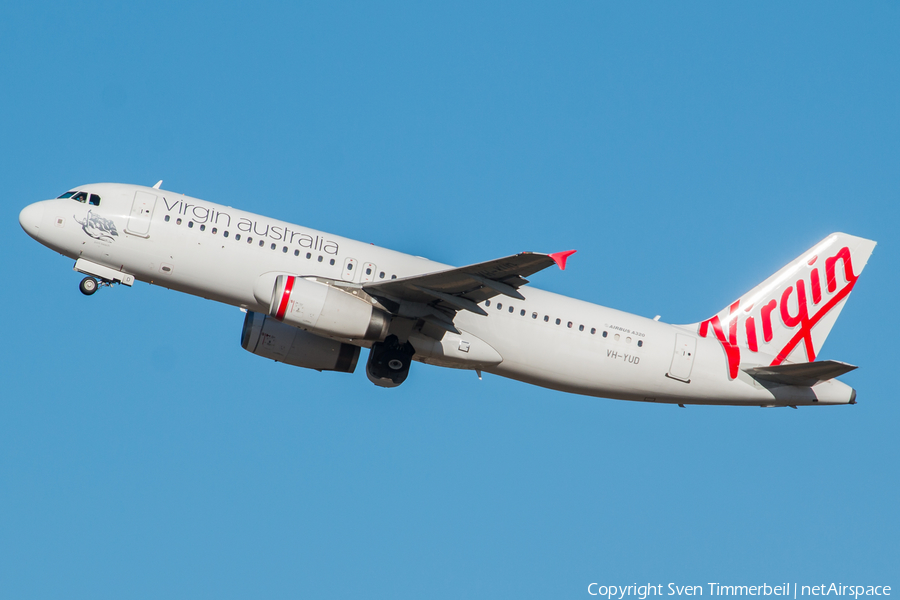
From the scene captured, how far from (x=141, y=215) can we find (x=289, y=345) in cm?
655

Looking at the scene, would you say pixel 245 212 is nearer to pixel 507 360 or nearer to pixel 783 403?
pixel 507 360

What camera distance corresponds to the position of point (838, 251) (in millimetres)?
35219

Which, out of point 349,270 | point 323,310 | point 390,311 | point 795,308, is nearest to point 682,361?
point 795,308

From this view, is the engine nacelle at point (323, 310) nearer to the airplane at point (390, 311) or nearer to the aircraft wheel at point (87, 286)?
the airplane at point (390, 311)

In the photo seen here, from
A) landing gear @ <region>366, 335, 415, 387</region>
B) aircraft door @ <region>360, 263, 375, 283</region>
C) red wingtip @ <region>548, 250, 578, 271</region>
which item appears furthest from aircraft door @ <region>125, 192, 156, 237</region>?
red wingtip @ <region>548, 250, 578, 271</region>

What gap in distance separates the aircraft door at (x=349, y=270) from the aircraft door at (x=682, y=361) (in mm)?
11072

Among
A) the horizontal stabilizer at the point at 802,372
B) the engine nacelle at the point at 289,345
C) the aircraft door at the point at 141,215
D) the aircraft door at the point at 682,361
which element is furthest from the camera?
the engine nacelle at the point at 289,345

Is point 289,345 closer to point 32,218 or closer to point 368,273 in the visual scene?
point 368,273

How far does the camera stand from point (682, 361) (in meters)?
32.1

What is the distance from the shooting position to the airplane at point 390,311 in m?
28.8

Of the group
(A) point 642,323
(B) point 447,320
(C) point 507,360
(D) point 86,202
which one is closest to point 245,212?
(D) point 86,202

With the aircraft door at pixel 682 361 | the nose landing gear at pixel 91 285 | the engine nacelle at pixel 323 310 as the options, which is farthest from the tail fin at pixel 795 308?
the nose landing gear at pixel 91 285

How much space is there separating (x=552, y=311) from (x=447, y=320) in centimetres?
361

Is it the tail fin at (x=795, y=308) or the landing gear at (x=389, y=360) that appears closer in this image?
the landing gear at (x=389, y=360)
